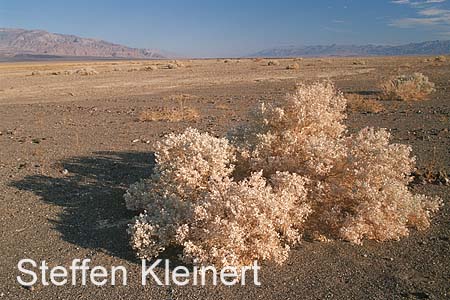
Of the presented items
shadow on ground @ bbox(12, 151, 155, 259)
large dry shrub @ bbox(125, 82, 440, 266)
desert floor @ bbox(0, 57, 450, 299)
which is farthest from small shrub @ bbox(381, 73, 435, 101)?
large dry shrub @ bbox(125, 82, 440, 266)

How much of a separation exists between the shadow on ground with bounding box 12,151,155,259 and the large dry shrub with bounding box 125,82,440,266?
1.16 ft

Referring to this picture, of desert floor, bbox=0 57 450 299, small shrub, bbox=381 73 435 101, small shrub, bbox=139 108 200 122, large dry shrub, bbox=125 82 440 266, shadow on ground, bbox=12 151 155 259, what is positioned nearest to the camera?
desert floor, bbox=0 57 450 299

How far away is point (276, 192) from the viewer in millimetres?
5484

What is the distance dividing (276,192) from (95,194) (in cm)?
340

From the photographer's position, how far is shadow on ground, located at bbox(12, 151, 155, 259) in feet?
18.7

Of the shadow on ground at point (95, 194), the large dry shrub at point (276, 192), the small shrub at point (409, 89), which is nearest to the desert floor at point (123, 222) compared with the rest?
the shadow on ground at point (95, 194)

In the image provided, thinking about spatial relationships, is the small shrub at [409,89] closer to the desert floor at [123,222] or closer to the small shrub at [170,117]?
the desert floor at [123,222]

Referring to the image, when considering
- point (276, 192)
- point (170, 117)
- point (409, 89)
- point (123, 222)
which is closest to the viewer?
point (276, 192)

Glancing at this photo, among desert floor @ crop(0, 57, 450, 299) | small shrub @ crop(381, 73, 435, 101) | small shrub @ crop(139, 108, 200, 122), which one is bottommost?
desert floor @ crop(0, 57, 450, 299)

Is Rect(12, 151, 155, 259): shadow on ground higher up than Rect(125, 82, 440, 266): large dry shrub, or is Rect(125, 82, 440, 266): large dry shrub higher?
Rect(125, 82, 440, 266): large dry shrub

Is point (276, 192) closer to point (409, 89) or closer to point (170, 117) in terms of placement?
A: point (170, 117)

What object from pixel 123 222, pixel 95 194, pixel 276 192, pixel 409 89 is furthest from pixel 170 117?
pixel 409 89

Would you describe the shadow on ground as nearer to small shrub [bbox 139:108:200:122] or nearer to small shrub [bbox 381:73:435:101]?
small shrub [bbox 139:108:200:122]

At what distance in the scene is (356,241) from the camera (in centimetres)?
520
